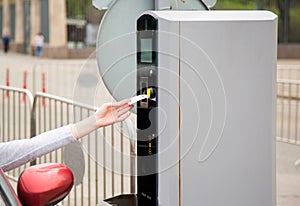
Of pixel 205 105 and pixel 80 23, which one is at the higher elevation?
pixel 205 105

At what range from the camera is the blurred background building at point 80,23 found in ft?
114

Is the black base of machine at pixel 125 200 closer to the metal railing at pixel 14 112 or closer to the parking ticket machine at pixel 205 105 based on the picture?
the parking ticket machine at pixel 205 105

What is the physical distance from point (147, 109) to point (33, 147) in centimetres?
62

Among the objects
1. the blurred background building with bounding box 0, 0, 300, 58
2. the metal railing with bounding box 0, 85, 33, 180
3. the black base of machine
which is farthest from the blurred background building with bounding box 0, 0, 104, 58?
the black base of machine

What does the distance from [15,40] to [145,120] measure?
4481 centimetres

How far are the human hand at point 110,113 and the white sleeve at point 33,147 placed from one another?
152 mm

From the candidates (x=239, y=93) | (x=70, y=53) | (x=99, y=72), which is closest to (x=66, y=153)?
(x=99, y=72)

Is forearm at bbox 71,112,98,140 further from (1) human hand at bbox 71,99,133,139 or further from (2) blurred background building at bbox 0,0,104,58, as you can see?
(2) blurred background building at bbox 0,0,104,58

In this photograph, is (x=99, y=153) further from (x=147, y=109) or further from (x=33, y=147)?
(x=33, y=147)

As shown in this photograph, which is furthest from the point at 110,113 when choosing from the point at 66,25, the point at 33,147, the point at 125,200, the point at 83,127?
the point at 66,25

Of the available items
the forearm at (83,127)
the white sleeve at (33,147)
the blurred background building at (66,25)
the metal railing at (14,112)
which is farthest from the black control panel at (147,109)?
the blurred background building at (66,25)

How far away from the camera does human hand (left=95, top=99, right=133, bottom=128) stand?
308cm

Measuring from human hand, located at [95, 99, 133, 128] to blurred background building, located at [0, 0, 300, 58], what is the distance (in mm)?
29824

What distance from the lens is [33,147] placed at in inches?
118
